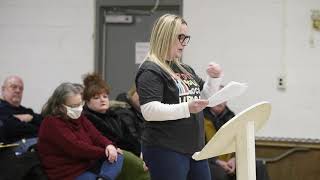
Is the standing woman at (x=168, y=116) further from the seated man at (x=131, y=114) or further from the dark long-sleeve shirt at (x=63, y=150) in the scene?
the seated man at (x=131, y=114)

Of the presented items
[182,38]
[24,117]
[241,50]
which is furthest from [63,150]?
[241,50]

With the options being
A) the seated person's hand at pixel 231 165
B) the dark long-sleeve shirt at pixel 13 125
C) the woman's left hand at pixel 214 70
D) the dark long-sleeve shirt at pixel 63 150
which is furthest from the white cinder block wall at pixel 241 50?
the woman's left hand at pixel 214 70

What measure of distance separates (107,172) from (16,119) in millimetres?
1005

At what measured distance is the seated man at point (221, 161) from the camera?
11.9 ft

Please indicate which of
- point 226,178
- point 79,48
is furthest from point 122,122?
point 79,48

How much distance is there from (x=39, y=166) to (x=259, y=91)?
2064 mm

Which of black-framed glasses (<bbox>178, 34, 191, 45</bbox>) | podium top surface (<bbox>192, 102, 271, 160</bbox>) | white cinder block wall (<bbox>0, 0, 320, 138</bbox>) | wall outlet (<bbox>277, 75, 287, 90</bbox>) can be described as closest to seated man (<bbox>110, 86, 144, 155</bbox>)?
white cinder block wall (<bbox>0, 0, 320, 138</bbox>)

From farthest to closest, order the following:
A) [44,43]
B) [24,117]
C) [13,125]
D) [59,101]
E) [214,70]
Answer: [44,43] → [24,117] → [13,125] → [59,101] → [214,70]

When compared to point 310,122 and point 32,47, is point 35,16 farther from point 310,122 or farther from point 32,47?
point 310,122

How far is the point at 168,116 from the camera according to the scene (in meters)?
1.93

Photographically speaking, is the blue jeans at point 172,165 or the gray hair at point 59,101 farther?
the gray hair at point 59,101

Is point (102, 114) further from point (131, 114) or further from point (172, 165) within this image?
point (172, 165)

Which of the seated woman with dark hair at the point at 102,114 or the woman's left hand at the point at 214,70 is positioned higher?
the woman's left hand at the point at 214,70

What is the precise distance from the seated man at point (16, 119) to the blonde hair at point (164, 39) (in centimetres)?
140
